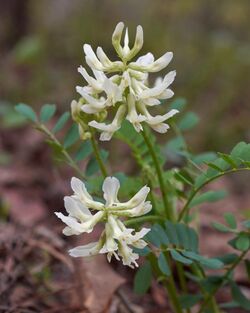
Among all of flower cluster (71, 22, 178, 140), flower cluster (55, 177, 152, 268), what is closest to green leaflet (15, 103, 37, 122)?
flower cluster (71, 22, 178, 140)

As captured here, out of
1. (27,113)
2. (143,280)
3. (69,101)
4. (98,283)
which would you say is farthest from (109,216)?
(69,101)

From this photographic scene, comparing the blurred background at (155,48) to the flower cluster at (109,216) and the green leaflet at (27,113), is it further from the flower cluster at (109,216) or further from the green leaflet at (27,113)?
the flower cluster at (109,216)

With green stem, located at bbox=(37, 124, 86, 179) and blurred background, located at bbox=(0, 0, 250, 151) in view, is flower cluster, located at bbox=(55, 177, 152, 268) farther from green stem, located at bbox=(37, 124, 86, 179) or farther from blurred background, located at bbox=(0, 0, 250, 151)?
blurred background, located at bbox=(0, 0, 250, 151)

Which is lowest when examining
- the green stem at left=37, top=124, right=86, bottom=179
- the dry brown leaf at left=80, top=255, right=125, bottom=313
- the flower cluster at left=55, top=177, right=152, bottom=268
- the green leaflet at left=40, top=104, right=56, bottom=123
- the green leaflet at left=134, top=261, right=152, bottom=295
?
the dry brown leaf at left=80, top=255, right=125, bottom=313

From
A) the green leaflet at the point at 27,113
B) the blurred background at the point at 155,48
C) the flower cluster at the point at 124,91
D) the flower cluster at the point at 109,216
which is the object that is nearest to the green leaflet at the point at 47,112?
the green leaflet at the point at 27,113

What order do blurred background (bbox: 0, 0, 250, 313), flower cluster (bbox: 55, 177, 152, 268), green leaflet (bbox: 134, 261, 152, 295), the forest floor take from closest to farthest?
flower cluster (bbox: 55, 177, 152, 268) → green leaflet (bbox: 134, 261, 152, 295) → the forest floor → blurred background (bbox: 0, 0, 250, 313)
